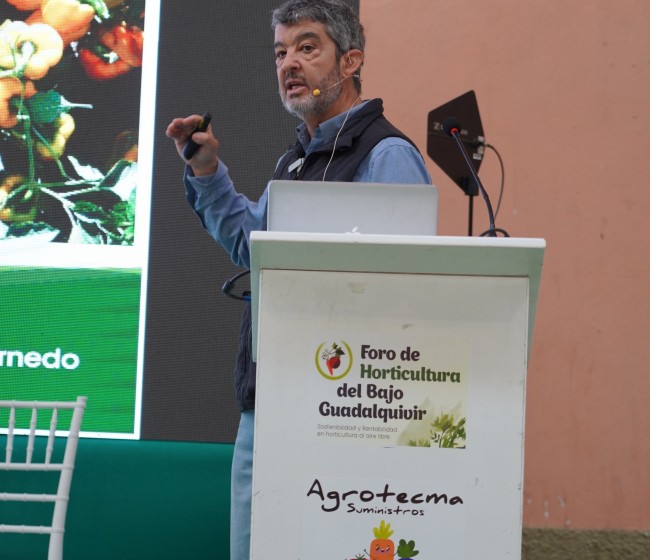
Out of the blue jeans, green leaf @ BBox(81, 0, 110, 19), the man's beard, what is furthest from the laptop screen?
green leaf @ BBox(81, 0, 110, 19)

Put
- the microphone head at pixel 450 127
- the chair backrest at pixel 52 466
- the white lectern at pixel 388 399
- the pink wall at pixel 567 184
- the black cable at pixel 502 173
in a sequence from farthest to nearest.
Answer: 1. the pink wall at pixel 567 184
2. the black cable at pixel 502 173
3. the chair backrest at pixel 52 466
4. the microphone head at pixel 450 127
5. the white lectern at pixel 388 399

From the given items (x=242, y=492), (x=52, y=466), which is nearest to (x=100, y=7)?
(x=52, y=466)

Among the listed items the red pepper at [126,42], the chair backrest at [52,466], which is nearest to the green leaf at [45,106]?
the red pepper at [126,42]

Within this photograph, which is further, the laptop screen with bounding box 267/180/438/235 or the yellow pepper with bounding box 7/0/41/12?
the yellow pepper with bounding box 7/0/41/12

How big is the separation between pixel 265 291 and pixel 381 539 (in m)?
0.36

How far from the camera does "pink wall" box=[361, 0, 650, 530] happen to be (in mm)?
3189

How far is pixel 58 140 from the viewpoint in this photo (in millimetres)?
3143

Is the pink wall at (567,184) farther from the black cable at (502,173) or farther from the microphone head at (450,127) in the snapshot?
the microphone head at (450,127)

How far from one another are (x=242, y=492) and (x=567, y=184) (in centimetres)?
198

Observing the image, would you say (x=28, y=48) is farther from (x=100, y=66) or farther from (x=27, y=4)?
(x=100, y=66)

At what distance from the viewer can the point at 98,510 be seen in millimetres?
3031

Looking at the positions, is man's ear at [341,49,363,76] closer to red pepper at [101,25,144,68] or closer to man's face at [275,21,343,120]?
man's face at [275,21,343,120]

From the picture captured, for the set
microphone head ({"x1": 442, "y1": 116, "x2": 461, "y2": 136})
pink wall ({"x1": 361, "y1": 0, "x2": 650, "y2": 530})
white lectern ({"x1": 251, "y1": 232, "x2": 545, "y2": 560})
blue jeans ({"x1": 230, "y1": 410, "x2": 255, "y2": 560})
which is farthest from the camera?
pink wall ({"x1": 361, "y1": 0, "x2": 650, "y2": 530})

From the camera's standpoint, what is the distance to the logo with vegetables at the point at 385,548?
1163 mm
